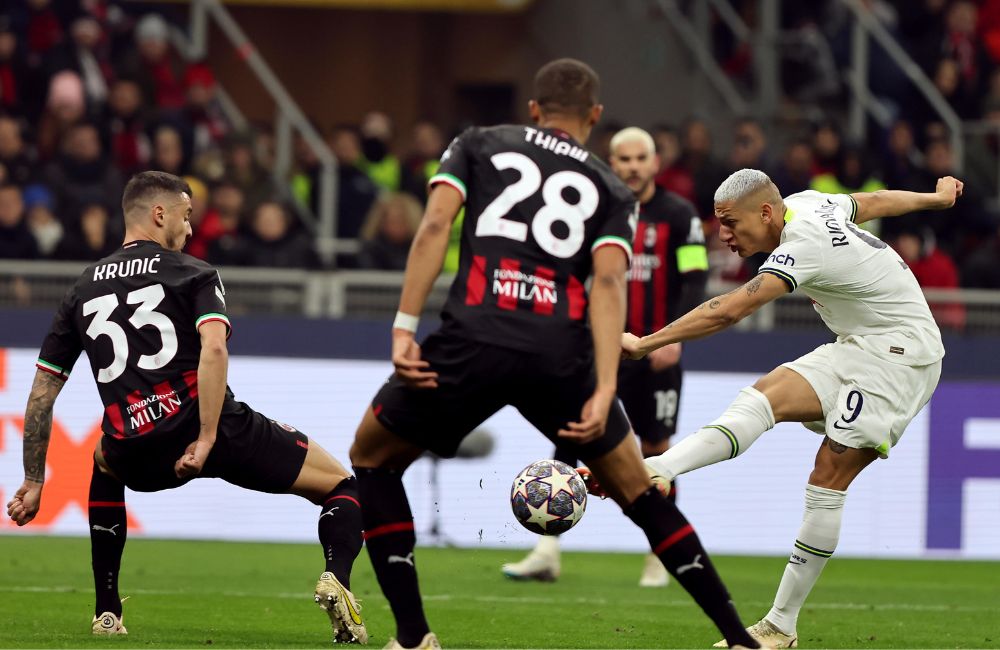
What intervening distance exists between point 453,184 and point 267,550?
21.9 feet

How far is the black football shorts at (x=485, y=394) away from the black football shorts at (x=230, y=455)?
56.8 inches

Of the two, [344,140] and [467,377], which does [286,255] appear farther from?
[467,377]

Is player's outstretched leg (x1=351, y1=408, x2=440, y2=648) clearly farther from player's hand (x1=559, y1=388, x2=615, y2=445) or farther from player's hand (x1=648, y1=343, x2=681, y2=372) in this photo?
player's hand (x1=648, y1=343, x2=681, y2=372)

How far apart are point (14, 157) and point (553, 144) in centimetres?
1004

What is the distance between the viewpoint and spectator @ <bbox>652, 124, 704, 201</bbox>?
627 inches

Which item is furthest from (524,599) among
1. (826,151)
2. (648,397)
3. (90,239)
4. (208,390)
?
(826,151)

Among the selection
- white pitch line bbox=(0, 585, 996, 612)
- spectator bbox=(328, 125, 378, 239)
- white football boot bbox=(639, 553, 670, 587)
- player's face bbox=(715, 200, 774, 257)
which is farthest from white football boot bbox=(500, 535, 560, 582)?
spectator bbox=(328, 125, 378, 239)

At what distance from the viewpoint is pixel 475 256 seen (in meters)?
6.12

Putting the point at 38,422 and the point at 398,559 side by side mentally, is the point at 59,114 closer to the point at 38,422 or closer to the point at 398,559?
the point at 38,422

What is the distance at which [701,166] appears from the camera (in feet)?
52.7

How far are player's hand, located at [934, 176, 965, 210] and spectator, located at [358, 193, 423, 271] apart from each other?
6.81 m

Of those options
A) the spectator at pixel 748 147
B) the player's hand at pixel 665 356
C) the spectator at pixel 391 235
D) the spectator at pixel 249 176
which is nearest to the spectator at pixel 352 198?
the spectator at pixel 249 176

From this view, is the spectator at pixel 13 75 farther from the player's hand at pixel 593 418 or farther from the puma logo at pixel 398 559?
the player's hand at pixel 593 418

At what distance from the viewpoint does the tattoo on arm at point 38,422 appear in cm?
736
